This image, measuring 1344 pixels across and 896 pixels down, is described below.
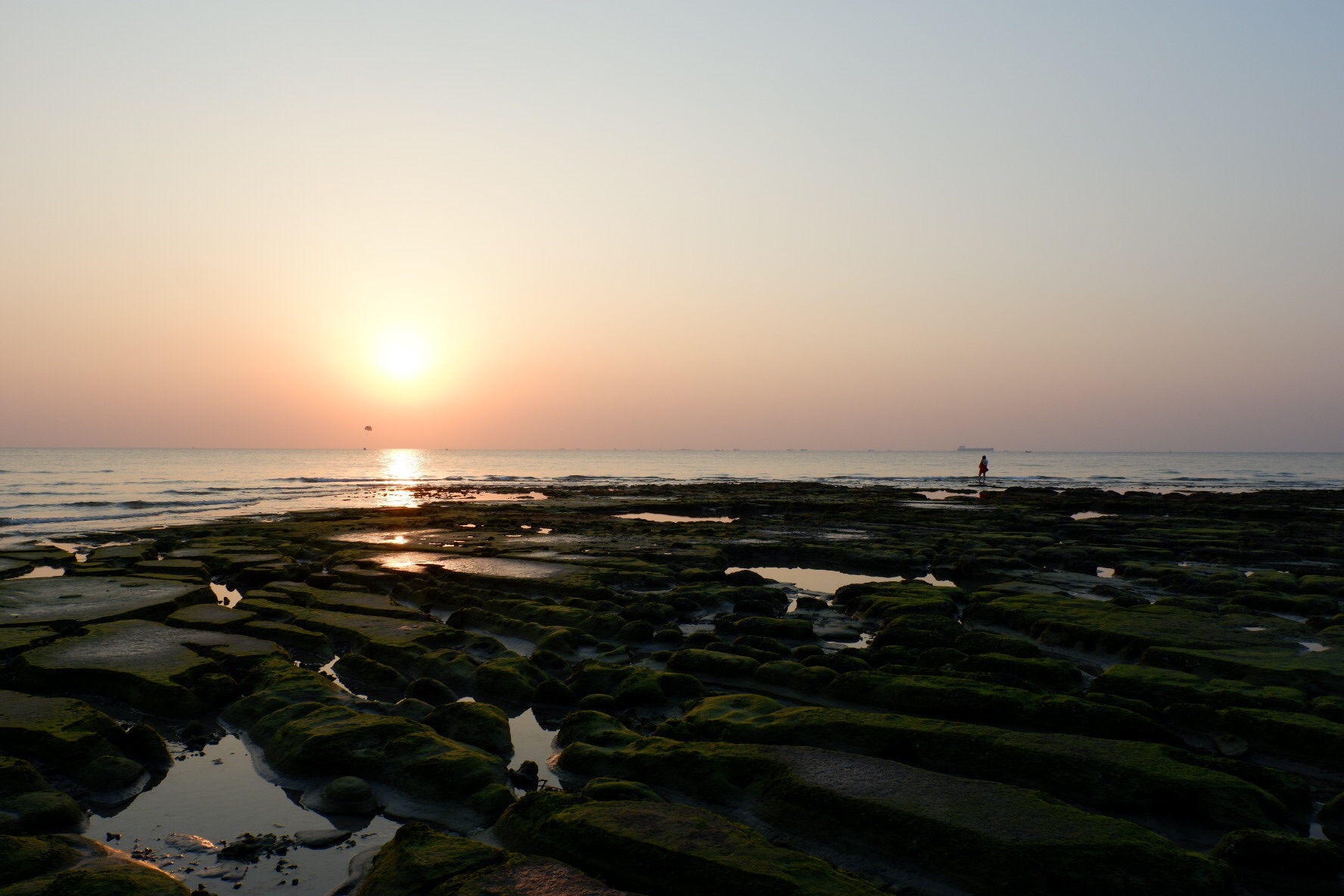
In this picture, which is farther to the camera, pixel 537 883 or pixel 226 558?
pixel 226 558

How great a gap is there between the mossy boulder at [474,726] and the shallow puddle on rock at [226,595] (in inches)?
373

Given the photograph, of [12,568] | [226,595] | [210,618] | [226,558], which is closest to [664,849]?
[210,618]

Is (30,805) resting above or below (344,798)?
above

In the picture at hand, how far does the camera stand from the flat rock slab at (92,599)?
1291cm

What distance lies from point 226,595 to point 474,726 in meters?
11.6

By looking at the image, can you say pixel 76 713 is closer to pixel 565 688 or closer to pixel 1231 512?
pixel 565 688

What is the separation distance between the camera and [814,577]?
20547mm

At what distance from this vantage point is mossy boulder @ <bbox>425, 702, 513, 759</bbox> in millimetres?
8148

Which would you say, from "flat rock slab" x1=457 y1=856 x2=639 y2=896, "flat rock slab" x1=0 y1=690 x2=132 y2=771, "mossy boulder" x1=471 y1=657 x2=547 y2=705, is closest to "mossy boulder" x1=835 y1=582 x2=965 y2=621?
"mossy boulder" x1=471 y1=657 x2=547 y2=705

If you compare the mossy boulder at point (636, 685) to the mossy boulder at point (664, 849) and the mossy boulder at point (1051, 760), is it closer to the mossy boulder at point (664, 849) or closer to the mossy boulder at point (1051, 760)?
the mossy boulder at point (1051, 760)

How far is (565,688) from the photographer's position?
976 cm

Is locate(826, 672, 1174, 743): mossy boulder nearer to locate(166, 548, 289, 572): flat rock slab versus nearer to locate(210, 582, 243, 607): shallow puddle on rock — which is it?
locate(210, 582, 243, 607): shallow puddle on rock

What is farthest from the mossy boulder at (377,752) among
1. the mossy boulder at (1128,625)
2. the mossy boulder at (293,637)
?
the mossy boulder at (1128,625)

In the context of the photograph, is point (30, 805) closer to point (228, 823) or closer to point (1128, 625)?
point (228, 823)
